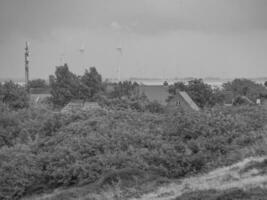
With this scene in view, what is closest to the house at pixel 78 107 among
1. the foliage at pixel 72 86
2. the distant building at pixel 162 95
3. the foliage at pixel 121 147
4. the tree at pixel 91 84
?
the foliage at pixel 121 147

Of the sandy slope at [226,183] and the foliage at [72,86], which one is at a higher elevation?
the foliage at [72,86]

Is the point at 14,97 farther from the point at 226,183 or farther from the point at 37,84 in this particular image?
the point at 37,84

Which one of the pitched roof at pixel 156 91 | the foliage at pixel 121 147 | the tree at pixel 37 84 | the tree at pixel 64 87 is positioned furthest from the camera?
the tree at pixel 37 84

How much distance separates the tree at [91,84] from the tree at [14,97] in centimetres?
1874

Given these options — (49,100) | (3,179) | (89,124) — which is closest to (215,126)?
(89,124)

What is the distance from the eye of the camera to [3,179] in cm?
1784

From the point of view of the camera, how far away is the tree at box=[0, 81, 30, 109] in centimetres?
4481

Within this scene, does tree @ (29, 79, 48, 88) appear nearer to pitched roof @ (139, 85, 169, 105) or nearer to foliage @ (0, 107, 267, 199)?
pitched roof @ (139, 85, 169, 105)

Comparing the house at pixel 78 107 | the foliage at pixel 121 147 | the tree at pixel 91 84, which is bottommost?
the foliage at pixel 121 147

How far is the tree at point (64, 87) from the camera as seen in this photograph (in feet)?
210

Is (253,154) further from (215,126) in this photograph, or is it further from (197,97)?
(197,97)

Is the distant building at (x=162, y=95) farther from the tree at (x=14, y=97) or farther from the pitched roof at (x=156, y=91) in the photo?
the tree at (x=14, y=97)

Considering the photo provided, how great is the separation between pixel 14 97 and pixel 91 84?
869 inches

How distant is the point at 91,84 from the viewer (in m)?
67.0
